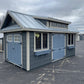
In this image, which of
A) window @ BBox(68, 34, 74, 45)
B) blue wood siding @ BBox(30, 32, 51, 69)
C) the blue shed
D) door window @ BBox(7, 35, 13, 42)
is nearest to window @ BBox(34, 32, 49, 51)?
the blue shed

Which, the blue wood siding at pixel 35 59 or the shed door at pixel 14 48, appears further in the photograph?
the shed door at pixel 14 48

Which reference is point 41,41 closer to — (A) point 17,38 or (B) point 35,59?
(B) point 35,59

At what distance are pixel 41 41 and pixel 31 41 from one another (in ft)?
2.94

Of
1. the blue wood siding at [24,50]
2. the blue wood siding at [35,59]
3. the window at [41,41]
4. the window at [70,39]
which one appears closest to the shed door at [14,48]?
the blue wood siding at [24,50]

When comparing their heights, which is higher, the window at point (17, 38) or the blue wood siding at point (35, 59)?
the window at point (17, 38)

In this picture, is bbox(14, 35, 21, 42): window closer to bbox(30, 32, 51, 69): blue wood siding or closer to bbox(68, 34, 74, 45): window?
bbox(30, 32, 51, 69): blue wood siding

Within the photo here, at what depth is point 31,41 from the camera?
513 centimetres

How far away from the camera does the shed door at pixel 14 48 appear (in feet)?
18.2

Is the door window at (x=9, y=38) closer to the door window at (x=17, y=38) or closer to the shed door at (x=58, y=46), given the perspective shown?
the door window at (x=17, y=38)

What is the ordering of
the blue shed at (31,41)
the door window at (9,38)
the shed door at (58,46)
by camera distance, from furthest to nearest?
the shed door at (58,46)
the door window at (9,38)
the blue shed at (31,41)

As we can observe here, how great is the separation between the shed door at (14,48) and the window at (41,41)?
1064mm

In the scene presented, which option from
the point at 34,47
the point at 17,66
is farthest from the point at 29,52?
the point at 17,66

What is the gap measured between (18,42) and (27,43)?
0.96 meters

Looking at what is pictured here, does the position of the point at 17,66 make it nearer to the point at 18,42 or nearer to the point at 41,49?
the point at 18,42
